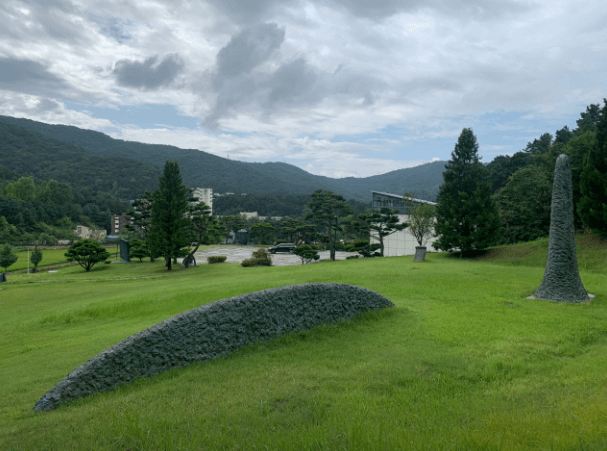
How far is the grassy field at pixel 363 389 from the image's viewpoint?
271 cm

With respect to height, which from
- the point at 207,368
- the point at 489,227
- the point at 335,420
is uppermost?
the point at 489,227

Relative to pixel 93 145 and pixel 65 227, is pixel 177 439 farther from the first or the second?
pixel 93 145

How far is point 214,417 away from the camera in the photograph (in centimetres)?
313

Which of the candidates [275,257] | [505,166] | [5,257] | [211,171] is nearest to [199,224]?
[275,257]

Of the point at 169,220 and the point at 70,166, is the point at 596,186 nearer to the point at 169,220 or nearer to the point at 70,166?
the point at 169,220

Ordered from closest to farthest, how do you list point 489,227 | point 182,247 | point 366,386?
point 366,386, point 489,227, point 182,247

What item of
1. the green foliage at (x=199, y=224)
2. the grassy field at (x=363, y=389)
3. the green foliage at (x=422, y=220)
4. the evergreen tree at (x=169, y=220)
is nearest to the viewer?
the grassy field at (x=363, y=389)

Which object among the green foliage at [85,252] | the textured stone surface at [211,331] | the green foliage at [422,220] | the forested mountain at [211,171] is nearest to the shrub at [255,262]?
the green foliage at [422,220]

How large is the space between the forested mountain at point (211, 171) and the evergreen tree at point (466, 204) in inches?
3252

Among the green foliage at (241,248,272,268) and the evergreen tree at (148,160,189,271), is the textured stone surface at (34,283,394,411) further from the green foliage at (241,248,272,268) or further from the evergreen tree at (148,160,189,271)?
the evergreen tree at (148,160,189,271)

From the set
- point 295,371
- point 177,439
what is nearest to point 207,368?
point 295,371

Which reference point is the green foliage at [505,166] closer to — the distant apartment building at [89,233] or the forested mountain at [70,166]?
the distant apartment building at [89,233]

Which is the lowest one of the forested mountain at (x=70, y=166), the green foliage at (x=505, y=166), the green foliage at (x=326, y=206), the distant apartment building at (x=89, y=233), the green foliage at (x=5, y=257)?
the green foliage at (x=5, y=257)

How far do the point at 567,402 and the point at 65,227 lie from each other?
67969 mm
